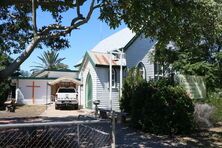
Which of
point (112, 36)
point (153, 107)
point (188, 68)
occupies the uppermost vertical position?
point (112, 36)

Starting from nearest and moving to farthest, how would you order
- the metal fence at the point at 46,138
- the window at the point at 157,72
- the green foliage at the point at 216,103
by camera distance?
the metal fence at the point at 46,138
the green foliage at the point at 216,103
the window at the point at 157,72

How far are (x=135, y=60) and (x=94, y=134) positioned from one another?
18372 mm

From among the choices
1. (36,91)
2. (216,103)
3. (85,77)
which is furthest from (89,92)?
(216,103)

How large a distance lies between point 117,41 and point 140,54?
8.42 ft

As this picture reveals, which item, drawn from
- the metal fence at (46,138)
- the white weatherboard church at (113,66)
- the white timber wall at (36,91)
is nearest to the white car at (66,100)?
the white weatherboard church at (113,66)

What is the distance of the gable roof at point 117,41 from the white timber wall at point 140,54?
592 millimetres

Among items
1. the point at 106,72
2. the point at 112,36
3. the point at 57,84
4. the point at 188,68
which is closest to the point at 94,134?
the point at 188,68

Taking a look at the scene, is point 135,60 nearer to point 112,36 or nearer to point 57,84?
point 112,36

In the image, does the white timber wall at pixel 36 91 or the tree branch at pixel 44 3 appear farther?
the white timber wall at pixel 36 91

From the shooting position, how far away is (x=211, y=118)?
58.9 feet

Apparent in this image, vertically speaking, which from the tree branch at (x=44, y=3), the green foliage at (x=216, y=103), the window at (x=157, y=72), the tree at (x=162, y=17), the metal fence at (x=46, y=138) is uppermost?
the tree branch at (x=44, y=3)

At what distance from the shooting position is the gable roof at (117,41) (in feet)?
94.1

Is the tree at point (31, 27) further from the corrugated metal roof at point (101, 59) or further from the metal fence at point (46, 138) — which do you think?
the corrugated metal roof at point (101, 59)

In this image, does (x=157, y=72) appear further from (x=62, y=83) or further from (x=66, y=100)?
(x=62, y=83)
